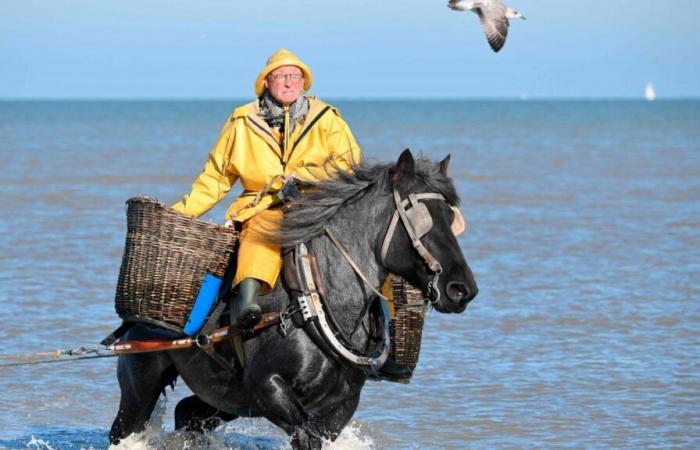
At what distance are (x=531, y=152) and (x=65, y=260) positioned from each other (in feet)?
114

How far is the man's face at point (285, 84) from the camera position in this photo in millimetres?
6512

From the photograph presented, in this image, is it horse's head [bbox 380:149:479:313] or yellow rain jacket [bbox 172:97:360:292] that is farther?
yellow rain jacket [bbox 172:97:360:292]

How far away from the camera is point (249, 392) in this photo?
6258 mm

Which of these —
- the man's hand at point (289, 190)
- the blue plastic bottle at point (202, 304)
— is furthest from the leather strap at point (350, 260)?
the blue plastic bottle at point (202, 304)

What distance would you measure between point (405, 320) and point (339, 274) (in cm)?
62

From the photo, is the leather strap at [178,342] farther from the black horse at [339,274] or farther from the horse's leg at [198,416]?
the horse's leg at [198,416]

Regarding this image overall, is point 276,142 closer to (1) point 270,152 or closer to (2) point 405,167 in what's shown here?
(1) point 270,152

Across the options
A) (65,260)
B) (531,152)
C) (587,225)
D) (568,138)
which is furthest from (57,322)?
(568,138)

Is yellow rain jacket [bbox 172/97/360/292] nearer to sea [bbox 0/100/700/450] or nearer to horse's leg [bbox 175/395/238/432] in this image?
sea [bbox 0/100/700/450]

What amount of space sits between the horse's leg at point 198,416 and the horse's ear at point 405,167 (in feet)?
6.47

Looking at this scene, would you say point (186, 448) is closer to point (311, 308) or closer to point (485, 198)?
point (311, 308)

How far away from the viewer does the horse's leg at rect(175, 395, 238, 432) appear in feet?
24.1

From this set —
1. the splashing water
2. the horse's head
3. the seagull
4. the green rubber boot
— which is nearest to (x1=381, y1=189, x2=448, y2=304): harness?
the horse's head

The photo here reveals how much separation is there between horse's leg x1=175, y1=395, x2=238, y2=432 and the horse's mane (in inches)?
61.1
